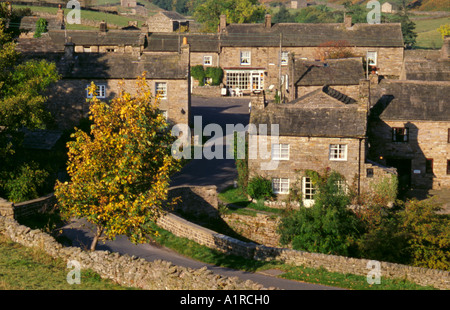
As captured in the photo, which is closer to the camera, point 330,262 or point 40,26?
point 330,262

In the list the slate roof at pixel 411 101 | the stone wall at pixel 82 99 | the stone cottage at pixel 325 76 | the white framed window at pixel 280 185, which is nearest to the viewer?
the white framed window at pixel 280 185

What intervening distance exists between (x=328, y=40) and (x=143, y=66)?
102ft

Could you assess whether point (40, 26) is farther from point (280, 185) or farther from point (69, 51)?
point (280, 185)

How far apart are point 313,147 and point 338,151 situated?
1.53m

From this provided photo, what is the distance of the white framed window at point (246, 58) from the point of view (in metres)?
76.6

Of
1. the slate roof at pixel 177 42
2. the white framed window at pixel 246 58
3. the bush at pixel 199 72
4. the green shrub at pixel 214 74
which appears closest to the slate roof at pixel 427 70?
the white framed window at pixel 246 58

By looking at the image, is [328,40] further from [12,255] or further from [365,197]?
[12,255]

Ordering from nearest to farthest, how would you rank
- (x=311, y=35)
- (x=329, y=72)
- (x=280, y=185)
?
(x=280, y=185) < (x=329, y=72) < (x=311, y=35)

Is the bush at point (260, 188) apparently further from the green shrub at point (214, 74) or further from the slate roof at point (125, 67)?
the green shrub at point (214, 74)

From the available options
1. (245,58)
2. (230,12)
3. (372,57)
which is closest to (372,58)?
(372,57)

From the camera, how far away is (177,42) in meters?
74.4

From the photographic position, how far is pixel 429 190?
4722 centimetres

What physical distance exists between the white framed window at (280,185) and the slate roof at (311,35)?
3606 cm
